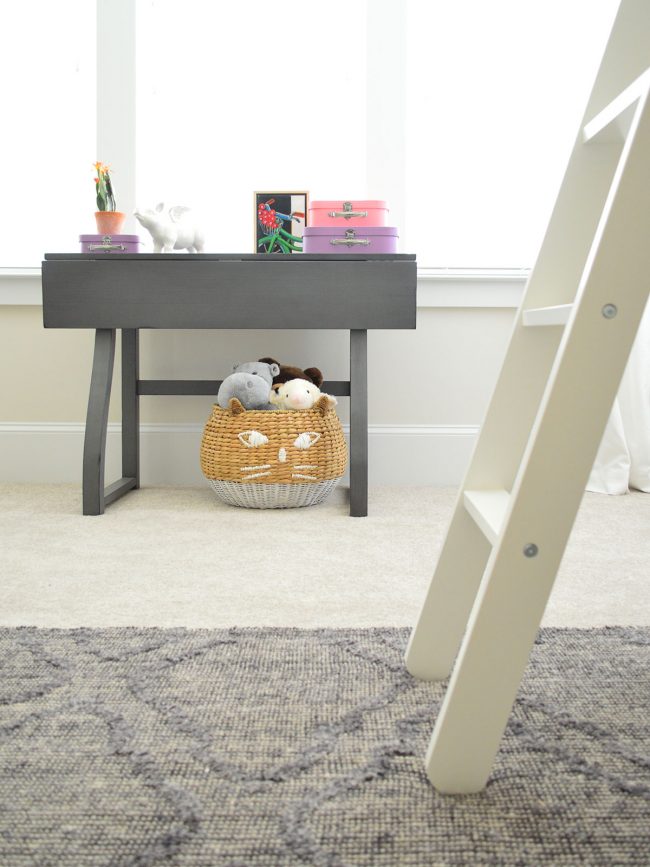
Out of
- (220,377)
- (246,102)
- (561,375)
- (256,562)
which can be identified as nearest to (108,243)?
(220,377)

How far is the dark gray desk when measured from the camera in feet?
7.51

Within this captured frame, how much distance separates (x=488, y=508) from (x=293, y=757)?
1.13ft

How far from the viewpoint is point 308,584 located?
1.64 metres

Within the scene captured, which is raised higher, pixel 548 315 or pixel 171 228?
pixel 171 228

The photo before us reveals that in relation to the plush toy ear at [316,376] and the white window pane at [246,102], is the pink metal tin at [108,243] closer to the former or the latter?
the white window pane at [246,102]

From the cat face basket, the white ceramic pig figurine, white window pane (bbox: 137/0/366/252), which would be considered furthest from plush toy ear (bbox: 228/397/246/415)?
white window pane (bbox: 137/0/366/252)

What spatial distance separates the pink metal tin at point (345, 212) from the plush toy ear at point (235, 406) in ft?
1.74

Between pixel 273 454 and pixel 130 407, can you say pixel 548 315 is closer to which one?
pixel 273 454

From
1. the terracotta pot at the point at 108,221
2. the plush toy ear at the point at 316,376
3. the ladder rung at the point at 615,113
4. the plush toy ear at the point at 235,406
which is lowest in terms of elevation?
the plush toy ear at the point at 235,406

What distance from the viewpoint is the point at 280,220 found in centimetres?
257

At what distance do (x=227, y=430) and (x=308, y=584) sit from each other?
777 mm

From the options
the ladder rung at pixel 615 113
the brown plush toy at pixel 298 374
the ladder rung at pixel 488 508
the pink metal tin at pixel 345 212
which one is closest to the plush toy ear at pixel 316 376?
the brown plush toy at pixel 298 374

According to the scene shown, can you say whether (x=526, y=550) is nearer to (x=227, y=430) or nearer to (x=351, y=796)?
(x=351, y=796)

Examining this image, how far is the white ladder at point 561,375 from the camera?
0.80m
